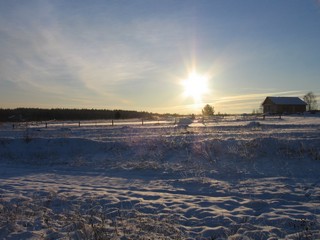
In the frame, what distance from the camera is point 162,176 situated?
1244 centimetres

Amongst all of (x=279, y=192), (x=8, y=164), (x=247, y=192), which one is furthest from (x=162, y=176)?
(x=8, y=164)

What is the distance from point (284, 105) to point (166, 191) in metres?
81.1

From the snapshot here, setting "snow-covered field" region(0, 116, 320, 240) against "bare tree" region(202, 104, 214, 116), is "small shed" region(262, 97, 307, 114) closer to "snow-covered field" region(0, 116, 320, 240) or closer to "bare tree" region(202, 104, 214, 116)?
"bare tree" region(202, 104, 214, 116)

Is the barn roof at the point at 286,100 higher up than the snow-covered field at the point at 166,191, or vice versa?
the barn roof at the point at 286,100

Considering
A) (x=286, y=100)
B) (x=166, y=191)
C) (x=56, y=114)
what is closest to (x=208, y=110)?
(x=286, y=100)

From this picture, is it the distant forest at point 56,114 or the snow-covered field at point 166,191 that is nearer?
the snow-covered field at point 166,191

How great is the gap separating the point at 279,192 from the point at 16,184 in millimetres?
9169

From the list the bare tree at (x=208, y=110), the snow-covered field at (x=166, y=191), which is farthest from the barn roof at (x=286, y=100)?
the snow-covered field at (x=166, y=191)

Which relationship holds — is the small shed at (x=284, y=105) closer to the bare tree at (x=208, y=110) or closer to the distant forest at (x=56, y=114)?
the bare tree at (x=208, y=110)

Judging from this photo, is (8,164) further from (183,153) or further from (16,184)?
(183,153)

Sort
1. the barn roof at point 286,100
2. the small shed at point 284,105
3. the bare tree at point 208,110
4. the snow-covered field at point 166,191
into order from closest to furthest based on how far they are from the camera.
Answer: the snow-covered field at point 166,191, the small shed at point 284,105, the barn roof at point 286,100, the bare tree at point 208,110

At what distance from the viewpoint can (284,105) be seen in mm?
83312

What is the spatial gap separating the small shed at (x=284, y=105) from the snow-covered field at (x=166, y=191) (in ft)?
233

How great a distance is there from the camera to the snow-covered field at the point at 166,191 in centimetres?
648
